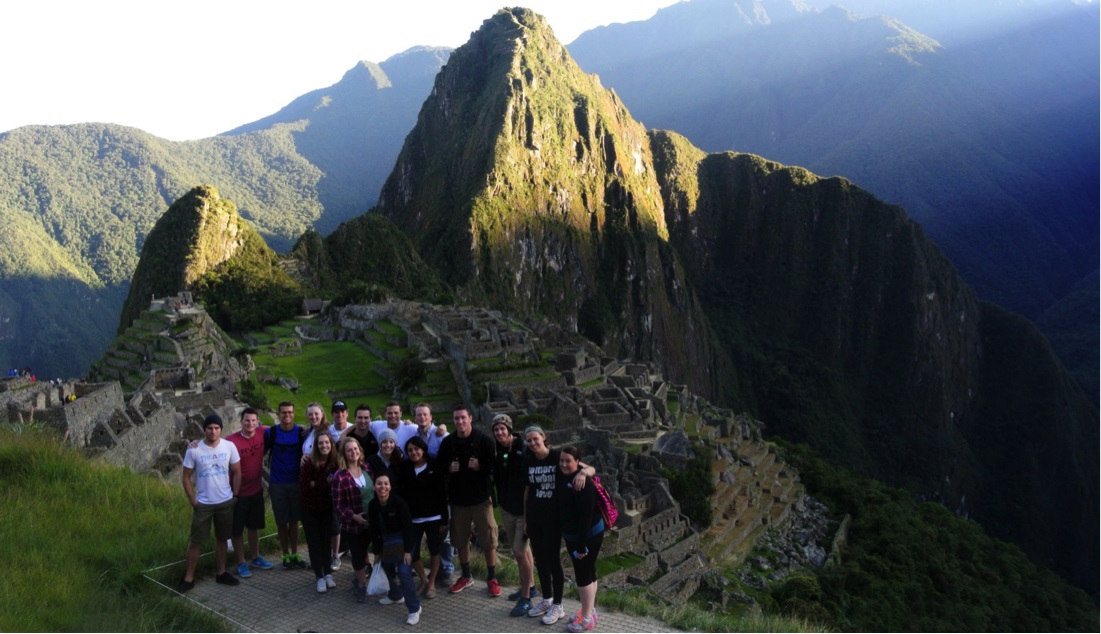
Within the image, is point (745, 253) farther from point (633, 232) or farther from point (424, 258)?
point (424, 258)

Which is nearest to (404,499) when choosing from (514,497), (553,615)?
(514,497)

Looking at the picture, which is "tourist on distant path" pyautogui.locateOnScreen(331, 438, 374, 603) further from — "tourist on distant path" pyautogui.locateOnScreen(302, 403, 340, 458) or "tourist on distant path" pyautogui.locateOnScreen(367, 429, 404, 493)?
"tourist on distant path" pyautogui.locateOnScreen(302, 403, 340, 458)

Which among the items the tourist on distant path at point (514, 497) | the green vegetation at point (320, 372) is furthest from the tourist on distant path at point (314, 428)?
the green vegetation at point (320, 372)

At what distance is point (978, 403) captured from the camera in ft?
470

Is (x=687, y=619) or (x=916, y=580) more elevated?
(x=687, y=619)

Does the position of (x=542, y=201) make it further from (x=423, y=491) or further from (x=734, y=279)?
(x=423, y=491)

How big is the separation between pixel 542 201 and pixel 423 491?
119808 millimetres

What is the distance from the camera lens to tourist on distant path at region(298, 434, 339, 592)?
29.7 ft

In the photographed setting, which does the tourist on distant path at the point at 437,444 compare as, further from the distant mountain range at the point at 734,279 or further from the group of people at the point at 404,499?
the distant mountain range at the point at 734,279

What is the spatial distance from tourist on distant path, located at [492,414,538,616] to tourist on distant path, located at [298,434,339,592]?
1.82 metres

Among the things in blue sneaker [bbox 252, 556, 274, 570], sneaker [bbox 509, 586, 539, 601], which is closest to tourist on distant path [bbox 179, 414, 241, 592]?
blue sneaker [bbox 252, 556, 274, 570]

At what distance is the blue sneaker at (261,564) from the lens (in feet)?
32.2

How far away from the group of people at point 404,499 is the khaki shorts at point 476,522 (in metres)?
0.01

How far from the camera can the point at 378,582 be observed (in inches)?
348
